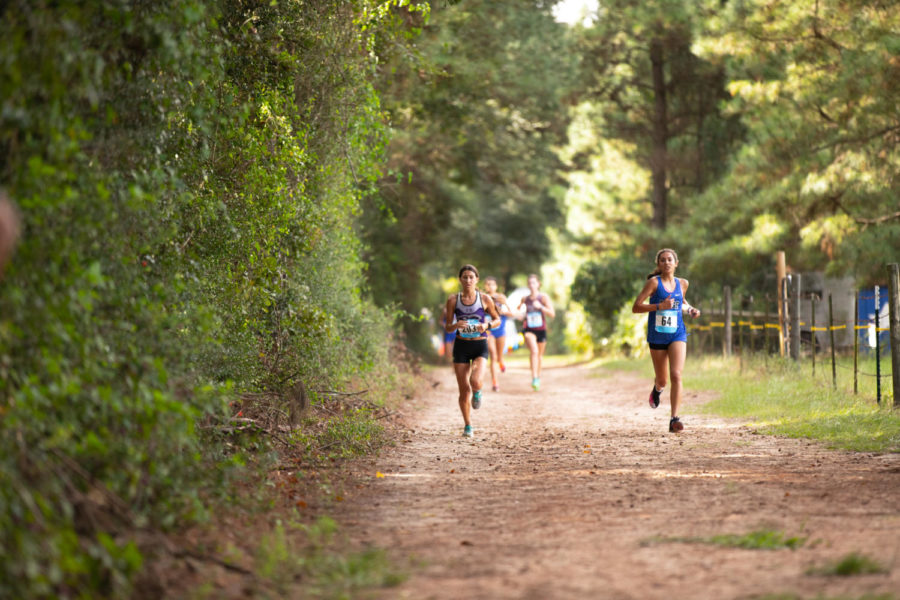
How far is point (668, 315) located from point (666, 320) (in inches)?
2.5

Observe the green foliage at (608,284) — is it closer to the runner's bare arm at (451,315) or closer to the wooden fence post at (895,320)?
the wooden fence post at (895,320)

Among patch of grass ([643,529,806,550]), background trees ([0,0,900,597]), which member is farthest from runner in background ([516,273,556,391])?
patch of grass ([643,529,806,550])

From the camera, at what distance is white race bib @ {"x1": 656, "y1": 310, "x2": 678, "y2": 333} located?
11734mm

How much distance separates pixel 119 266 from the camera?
5918 mm

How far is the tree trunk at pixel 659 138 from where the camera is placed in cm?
3366

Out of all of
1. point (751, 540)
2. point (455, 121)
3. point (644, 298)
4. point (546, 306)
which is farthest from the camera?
point (455, 121)

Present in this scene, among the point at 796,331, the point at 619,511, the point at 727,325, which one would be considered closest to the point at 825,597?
the point at 619,511

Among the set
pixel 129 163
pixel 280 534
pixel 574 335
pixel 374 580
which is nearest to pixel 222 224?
pixel 129 163

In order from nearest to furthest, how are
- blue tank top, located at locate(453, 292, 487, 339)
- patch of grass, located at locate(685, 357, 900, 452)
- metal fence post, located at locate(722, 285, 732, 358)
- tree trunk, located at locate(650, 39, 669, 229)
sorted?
1. patch of grass, located at locate(685, 357, 900, 452)
2. blue tank top, located at locate(453, 292, 487, 339)
3. metal fence post, located at locate(722, 285, 732, 358)
4. tree trunk, located at locate(650, 39, 669, 229)

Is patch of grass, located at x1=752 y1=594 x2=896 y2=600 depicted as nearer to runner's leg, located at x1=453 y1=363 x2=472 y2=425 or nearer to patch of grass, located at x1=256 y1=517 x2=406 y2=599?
patch of grass, located at x1=256 y1=517 x2=406 y2=599

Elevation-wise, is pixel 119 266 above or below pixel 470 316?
above

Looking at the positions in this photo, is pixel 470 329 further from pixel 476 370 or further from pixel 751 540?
pixel 751 540

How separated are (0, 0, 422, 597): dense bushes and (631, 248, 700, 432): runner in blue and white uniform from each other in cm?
436

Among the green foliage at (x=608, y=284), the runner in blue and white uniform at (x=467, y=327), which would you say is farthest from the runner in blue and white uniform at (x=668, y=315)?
the green foliage at (x=608, y=284)
